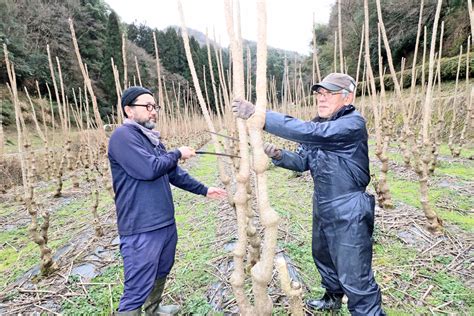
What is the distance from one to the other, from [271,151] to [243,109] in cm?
84

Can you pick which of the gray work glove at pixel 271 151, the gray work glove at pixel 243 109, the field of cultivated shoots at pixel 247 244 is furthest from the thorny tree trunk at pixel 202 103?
the gray work glove at pixel 243 109

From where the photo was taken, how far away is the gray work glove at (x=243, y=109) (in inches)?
57.5

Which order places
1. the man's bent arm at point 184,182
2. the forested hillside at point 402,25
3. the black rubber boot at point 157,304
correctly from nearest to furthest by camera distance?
the black rubber boot at point 157,304 → the man's bent arm at point 184,182 → the forested hillside at point 402,25

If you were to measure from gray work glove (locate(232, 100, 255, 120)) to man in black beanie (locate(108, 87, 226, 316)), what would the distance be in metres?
0.83

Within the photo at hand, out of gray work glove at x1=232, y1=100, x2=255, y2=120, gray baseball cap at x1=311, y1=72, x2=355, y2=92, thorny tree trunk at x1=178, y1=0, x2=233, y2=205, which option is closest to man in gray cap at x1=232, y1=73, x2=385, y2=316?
gray baseball cap at x1=311, y1=72, x2=355, y2=92

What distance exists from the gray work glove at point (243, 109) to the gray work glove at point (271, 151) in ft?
2.49

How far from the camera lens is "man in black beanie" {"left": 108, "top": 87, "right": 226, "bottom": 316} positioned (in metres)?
2.03

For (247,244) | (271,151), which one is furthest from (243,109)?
(247,244)

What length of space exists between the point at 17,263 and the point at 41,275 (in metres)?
0.98

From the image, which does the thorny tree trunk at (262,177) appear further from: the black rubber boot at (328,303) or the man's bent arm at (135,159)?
the black rubber boot at (328,303)

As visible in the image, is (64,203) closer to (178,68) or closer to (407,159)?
(407,159)

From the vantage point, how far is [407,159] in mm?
6863

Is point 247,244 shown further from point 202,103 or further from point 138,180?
point 202,103

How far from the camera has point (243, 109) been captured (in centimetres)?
147
